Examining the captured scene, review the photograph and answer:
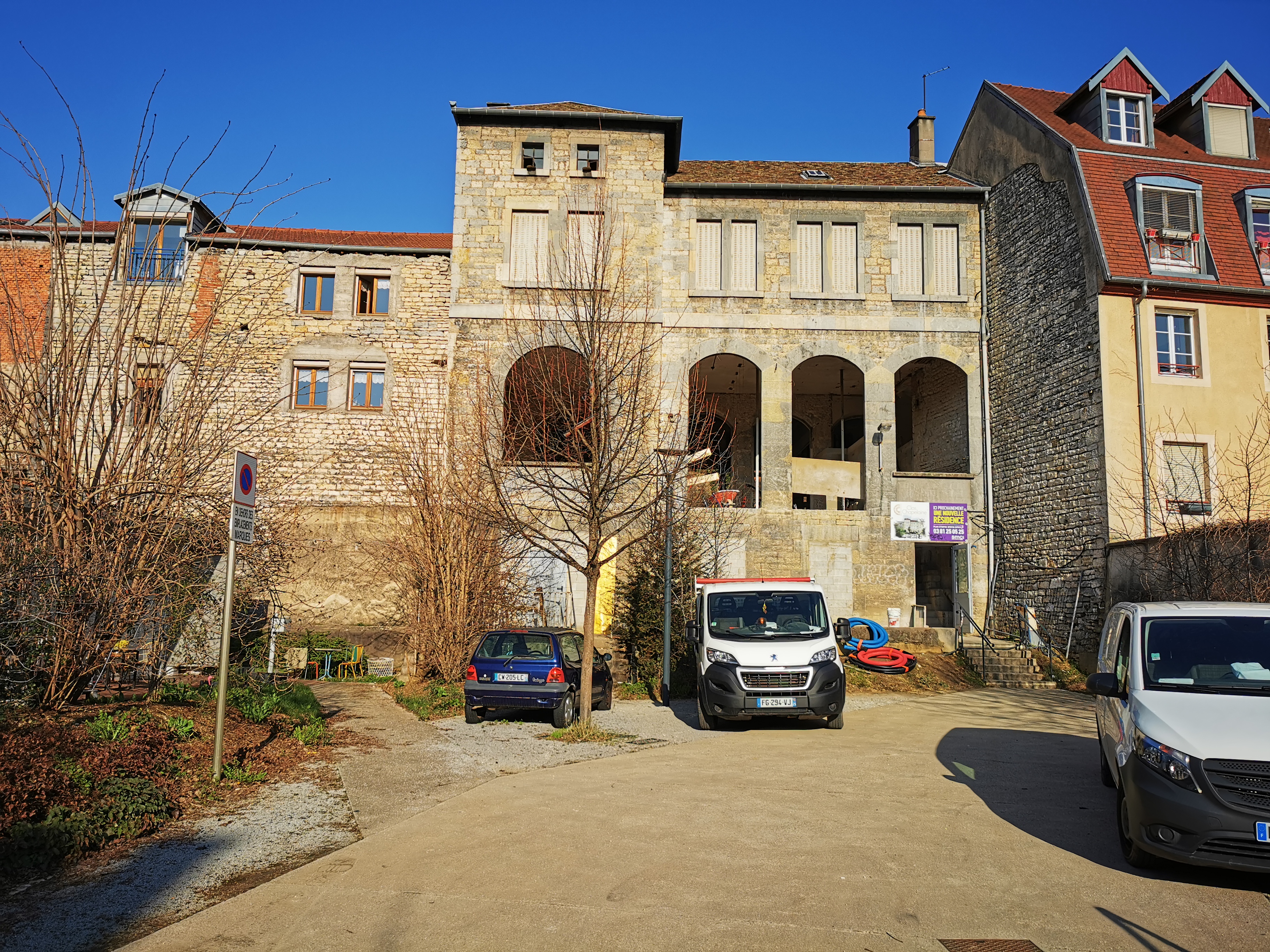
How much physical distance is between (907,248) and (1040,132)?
13.7 ft

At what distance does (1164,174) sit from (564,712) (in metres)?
18.4

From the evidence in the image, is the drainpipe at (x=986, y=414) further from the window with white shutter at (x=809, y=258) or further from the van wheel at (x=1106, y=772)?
the van wheel at (x=1106, y=772)

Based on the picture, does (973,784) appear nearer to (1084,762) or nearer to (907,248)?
(1084,762)

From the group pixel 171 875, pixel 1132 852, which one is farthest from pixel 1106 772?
pixel 171 875

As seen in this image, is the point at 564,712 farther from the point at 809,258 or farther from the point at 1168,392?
the point at 809,258

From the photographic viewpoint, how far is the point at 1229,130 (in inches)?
914

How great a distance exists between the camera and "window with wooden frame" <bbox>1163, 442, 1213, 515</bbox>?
65.4 ft

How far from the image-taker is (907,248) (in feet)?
82.2

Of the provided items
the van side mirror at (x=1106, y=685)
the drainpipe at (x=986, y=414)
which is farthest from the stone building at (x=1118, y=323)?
the van side mirror at (x=1106, y=685)

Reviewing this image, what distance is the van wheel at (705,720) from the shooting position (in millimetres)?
12823

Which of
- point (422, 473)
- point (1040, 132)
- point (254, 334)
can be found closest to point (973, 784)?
point (422, 473)

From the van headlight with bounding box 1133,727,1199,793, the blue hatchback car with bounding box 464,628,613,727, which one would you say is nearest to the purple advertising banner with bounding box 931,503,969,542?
the blue hatchback car with bounding box 464,628,613,727

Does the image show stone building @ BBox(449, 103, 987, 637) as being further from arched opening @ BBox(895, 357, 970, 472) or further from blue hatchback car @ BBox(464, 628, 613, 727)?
blue hatchback car @ BBox(464, 628, 613, 727)

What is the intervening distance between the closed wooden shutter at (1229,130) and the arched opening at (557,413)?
61.4 ft
